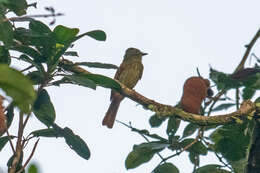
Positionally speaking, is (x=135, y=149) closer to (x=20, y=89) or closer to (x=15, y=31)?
(x=15, y=31)

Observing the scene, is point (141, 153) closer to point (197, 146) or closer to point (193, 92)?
point (197, 146)

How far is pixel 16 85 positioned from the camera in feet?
2.13

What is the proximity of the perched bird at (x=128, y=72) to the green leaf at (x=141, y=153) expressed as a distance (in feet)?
6.71

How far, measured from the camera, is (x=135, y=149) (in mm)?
2873

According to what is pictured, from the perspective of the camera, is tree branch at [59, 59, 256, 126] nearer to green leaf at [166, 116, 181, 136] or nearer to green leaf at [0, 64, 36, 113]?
green leaf at [166, 116, 181, 136]

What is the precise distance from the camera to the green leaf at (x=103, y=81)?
224 centimetres

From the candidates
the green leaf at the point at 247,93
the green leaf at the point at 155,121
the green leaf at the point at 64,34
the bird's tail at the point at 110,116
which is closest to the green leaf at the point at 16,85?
the green leaf at the point at 64,34

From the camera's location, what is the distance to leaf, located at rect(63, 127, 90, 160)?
2.34 metres

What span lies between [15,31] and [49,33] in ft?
0.81

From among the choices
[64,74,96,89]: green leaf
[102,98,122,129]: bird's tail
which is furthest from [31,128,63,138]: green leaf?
[102,98,122,129]: bird's tail

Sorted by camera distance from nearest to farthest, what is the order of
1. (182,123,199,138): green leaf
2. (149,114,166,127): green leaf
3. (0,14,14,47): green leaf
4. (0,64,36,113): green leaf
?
(0,64,36,113): green leaf < (0,14,14,47): green leaf < (182,123,199,138): green leaf < (149,114,166,127): green leaf

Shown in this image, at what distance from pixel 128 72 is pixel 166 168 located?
327cm

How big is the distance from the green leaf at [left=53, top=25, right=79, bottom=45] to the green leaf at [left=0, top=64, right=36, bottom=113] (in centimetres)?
150

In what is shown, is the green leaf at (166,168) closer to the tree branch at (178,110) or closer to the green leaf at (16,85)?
the tree branch at (178,110)
